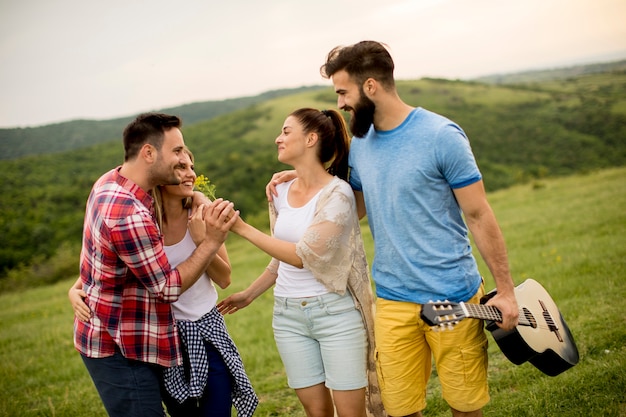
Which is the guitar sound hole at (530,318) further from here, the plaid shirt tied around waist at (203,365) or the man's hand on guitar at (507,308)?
the plaid shirt tied around waist at (203,365)

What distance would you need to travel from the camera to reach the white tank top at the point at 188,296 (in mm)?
3373

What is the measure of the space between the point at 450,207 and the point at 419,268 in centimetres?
41

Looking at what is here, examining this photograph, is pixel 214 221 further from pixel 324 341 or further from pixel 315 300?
pixel 324 341

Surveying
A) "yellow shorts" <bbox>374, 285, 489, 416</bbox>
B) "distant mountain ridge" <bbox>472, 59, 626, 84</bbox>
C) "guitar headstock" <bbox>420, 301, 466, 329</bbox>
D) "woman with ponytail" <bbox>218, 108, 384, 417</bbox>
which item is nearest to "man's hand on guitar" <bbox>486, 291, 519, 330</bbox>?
"yellow shorts" <bbox>374, 285, 489, 416</bbox>

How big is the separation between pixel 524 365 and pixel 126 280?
3950mm

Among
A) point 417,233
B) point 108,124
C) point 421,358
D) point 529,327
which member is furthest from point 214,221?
point 108,124

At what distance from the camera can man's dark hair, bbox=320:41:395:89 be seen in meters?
3.24

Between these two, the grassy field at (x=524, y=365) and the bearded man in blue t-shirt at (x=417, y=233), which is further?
the grassy field at (x=524, y=365)

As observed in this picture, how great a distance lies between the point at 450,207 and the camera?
3.17m

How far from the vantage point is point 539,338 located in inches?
134

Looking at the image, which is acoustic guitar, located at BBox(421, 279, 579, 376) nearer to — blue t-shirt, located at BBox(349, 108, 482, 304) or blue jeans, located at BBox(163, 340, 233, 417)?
blue t-shirt, located at BBox(349, 108, 482, 304)

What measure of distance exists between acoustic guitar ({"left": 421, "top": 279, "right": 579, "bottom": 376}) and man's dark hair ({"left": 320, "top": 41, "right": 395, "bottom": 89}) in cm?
140

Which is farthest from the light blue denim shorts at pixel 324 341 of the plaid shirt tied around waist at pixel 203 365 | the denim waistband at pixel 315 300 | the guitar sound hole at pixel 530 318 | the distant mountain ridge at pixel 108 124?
the distant mountain ridge at pixel 108 124

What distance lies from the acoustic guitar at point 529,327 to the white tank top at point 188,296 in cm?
144
